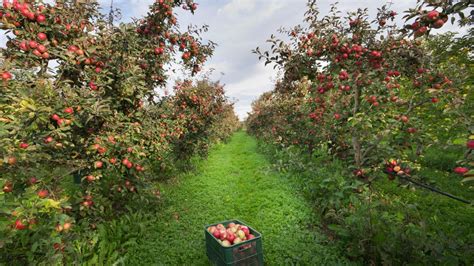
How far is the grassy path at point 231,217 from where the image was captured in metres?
3.91

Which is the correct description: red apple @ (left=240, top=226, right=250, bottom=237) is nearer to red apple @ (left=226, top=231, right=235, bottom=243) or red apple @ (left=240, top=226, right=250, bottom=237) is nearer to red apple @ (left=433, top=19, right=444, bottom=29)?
red apple @ (left=226, top=231, right=235, bottom=243)

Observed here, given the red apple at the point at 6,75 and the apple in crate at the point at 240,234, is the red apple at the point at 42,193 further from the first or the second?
the apple in crate at the point at 240,234

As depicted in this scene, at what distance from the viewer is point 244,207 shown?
5758 millimetres

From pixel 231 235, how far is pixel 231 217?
6.02 ft

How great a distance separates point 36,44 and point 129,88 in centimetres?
123

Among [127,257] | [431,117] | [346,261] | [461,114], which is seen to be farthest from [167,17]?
[431,117]

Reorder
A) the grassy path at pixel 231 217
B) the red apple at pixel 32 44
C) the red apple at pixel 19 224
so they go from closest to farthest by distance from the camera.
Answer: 1. the red apple at pixel 19 224
2. the red apple at pixel 32 44
3. the grassy path at pixel 231 217

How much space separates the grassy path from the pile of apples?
64 centimetres

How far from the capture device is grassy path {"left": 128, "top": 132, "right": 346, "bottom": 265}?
3908 mm

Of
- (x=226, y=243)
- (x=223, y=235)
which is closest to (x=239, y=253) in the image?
(x=226, y=243)

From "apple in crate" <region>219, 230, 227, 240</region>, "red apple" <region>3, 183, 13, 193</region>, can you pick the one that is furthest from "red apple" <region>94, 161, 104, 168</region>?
"apple in crate" <region>219, 230, 227, 240</region>

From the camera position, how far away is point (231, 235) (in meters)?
3.49

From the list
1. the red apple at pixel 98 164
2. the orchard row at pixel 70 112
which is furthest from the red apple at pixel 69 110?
the red apple at pixel 98 164

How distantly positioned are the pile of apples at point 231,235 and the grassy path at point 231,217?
2.10 ft
